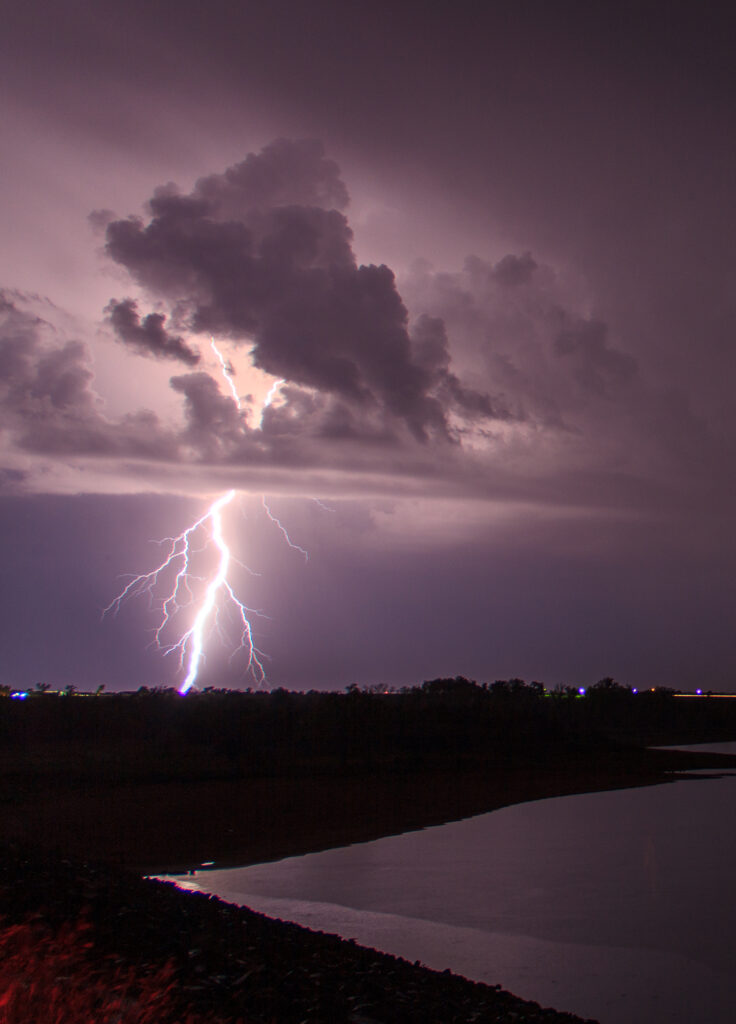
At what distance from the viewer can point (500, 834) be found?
29266 mm

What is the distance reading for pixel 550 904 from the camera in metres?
19.2

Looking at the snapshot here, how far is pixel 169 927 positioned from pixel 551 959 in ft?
23.4

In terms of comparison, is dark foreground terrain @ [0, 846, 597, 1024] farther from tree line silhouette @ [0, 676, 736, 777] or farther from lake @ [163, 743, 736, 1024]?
tree line silhouette @ [0, 676, 736, 777]

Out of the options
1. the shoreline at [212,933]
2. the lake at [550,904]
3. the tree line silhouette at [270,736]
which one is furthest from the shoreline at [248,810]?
the tree line silhouette at [270,736]

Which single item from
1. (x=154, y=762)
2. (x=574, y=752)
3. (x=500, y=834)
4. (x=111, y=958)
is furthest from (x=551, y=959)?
(x=574, y=752)

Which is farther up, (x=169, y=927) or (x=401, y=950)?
(x=169, y=927)

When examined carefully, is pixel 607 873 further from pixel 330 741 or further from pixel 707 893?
pixel 330 741

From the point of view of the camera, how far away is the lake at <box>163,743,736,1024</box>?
540 inches

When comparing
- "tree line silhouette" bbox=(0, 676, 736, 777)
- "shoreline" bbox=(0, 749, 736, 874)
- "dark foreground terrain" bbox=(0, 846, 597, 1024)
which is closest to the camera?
"dark foreground terrain" bbox=(0, 846, 597, 1024)

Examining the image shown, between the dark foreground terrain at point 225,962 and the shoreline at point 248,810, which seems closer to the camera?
the dark foreground terrain at point 225,962

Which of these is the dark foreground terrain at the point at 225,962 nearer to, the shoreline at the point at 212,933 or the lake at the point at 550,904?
the shoreline at the point at 212,933

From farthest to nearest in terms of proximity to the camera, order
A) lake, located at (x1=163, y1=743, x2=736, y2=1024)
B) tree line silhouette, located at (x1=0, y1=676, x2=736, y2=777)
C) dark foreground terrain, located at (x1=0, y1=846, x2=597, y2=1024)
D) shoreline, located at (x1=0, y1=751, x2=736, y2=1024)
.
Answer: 1. tree line silhouette, located at (x1=0, y1=676, x2=736, y2=777)
2. lake, located at (x1=163, y1=743, x2=736, y2=1024)
3. shoreline, located at (x1=0, y1=751, x2=736, y2=1024)
4. dark foreground terrain, located at (x1=0, y1=846, x2=597, y2=1024)

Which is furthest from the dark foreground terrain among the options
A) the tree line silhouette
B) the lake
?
the tree line silhouette

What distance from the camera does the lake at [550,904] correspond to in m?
13.7
